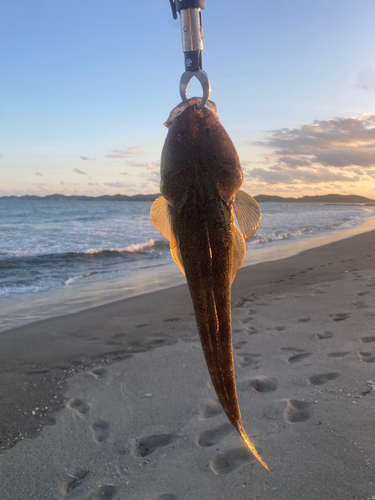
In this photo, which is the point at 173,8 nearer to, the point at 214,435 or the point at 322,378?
the point at 214,435

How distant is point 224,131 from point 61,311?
23.1 ft

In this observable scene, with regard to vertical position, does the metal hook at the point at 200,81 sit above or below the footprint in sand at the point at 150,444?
above

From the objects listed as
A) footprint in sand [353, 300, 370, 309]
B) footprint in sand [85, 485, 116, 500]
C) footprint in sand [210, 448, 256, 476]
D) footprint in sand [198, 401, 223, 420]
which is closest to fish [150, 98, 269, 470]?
footprint in sand [210, 448, 256, 476]

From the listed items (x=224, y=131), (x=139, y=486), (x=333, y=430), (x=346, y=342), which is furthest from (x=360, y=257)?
(x=224, y=131)

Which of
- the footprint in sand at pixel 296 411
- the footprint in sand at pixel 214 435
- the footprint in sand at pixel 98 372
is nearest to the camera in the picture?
the footprint in sand at pixel 214 435

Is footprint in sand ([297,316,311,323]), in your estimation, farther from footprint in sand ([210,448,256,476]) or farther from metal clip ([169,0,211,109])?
metal clip ([169,0,211,109])

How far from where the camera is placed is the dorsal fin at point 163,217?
4.61 ft

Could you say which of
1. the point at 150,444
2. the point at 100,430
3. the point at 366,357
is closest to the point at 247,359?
the point at 366,357

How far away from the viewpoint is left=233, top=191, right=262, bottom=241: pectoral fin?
1447 millimetres

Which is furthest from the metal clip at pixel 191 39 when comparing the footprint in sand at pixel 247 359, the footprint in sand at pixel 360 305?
the footprint in sand at pixel 360 305

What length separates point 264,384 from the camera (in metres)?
4.04

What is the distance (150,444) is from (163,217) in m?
2.59

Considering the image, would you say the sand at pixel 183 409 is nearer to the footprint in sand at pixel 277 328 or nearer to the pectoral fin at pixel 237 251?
the footprint in sand at pixel 277 328

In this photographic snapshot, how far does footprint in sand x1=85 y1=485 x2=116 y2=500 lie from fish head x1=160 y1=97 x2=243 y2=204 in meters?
2.49
